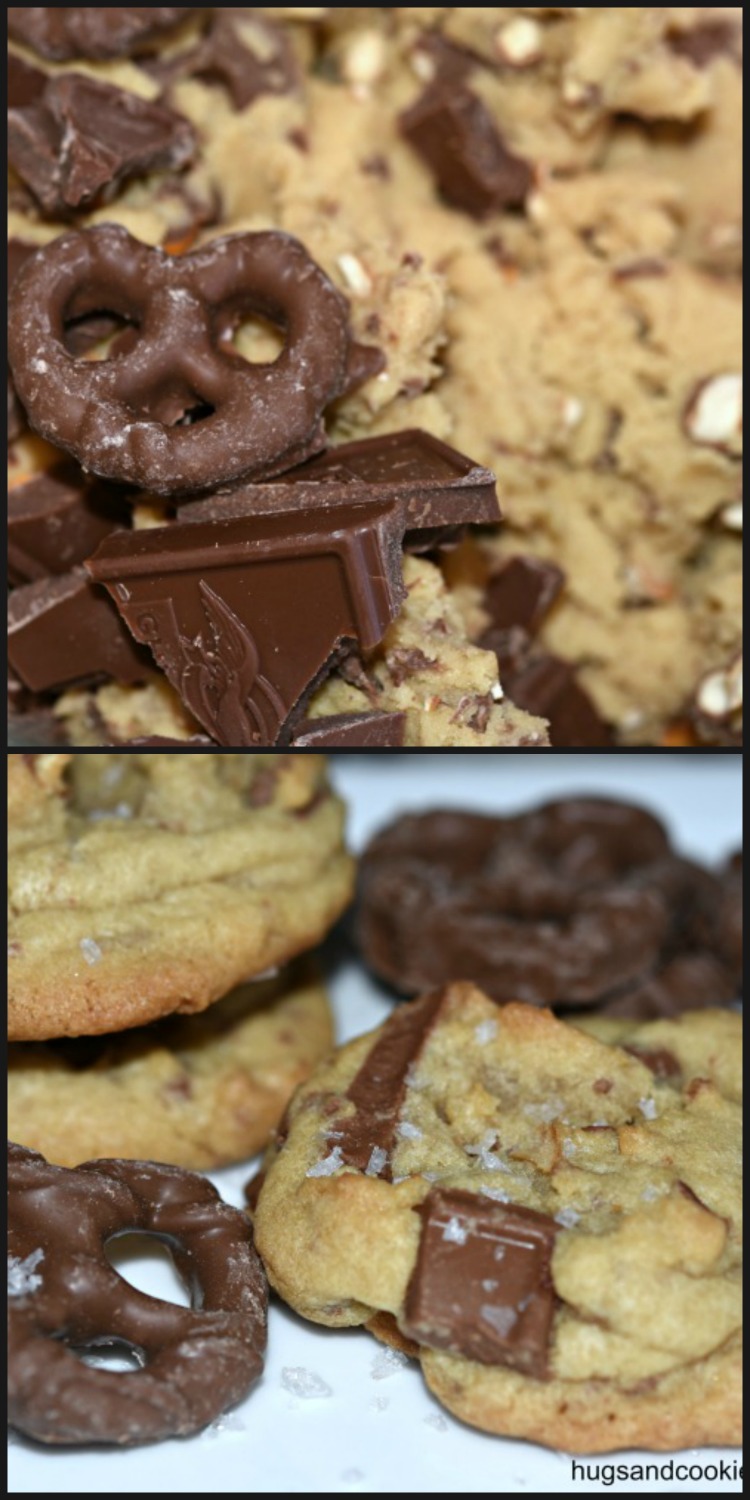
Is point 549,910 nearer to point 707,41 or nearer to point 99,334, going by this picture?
point 99,334

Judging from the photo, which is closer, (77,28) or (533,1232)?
(533,1232)

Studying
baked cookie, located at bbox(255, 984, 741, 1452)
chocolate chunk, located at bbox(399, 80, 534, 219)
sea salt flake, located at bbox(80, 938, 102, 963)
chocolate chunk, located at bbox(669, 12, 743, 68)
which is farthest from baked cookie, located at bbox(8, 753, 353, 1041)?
chocolate chunk, located at bbox(669, 12, 743, 68)

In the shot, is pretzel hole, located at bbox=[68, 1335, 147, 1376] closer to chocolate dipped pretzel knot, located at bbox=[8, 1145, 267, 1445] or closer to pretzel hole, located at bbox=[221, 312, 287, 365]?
chocolate dipped pretzel knot, located at bbox=[8, 1145, 267, 1445]

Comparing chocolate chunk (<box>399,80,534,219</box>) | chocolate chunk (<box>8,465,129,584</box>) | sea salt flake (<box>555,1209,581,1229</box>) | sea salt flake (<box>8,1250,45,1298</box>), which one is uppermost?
chocolate chunk (<box>399,80,534,219</box>)

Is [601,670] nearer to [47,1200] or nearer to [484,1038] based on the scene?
[484,1038]

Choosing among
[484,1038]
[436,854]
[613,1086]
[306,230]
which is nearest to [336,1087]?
[484,1038]

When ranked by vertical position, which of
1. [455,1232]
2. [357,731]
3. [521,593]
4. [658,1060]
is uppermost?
[357,731]

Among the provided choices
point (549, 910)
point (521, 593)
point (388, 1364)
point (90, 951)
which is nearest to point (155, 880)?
point (90, 951)
